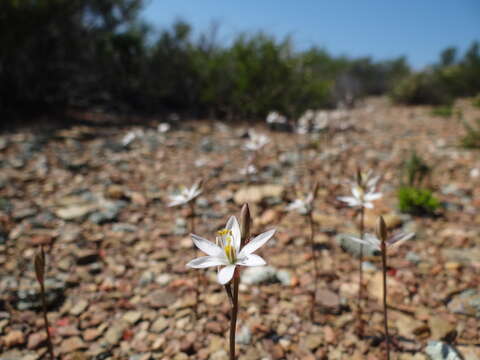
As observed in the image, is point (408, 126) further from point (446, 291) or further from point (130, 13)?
point (130, 13)

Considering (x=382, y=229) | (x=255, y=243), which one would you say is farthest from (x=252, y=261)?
(x=382, y=229)

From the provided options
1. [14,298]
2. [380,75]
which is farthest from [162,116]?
[380,75]

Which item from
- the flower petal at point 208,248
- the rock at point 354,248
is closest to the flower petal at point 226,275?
the flower petal at point 208,248

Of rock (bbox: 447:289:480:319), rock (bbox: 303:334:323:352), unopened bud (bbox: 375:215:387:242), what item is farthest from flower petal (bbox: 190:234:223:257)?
rock (bbox: 447:289:480:319)

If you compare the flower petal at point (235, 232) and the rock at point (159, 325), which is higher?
the flower petal at point (235, 232)

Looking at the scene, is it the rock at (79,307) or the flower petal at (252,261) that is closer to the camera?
the flower petal at (252,261)

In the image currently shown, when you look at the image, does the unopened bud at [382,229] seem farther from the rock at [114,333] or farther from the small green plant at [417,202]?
the small green plant at [417,202]
